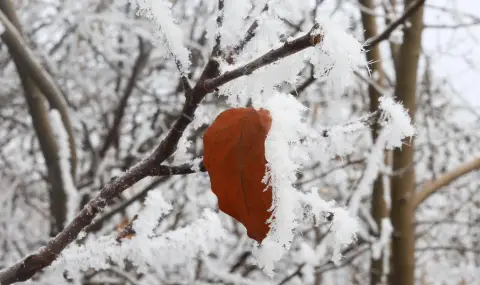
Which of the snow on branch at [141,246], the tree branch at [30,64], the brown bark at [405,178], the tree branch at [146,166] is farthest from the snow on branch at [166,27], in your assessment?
the brown bark at [405,178]

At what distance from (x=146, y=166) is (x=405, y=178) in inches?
68.2

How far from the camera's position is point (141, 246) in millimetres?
695

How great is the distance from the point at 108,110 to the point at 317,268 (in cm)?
206

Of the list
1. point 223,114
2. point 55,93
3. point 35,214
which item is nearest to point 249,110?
point 223,114

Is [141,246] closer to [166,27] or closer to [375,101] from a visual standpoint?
[166,27]

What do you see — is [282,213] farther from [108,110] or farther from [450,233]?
[450,233]

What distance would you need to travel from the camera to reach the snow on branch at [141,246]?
25.9 inches

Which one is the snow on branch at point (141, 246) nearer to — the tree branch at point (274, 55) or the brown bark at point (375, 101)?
the tree branch at point (274, 55)

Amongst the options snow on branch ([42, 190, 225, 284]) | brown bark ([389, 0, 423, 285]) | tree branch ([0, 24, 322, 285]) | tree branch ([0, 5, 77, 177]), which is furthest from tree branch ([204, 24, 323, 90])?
brown bark ([389, 0, 423, 285])

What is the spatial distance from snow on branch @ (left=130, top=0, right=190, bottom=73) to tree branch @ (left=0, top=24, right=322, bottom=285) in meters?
0.04

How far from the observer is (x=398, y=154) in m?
2.03

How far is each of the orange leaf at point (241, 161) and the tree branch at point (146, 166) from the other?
0.04 meters

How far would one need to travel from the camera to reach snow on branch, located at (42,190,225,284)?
659mm

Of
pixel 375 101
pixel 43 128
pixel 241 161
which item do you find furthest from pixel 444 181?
pixel 241 161
